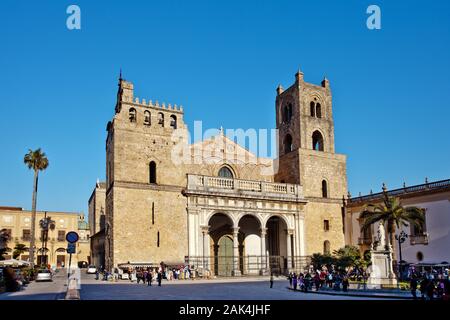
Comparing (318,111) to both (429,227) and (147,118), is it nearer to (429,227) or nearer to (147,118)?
(429,227)

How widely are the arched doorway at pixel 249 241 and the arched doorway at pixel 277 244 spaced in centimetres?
156

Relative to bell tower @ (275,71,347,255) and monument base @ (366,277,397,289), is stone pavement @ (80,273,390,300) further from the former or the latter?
bell tower @ (275,71,347,255)

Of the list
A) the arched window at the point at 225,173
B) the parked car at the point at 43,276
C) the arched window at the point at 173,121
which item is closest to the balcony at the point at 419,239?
the arched window at the point at 225,173

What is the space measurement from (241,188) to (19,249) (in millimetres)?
41297

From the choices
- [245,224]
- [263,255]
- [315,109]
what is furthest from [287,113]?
→ [263,255]

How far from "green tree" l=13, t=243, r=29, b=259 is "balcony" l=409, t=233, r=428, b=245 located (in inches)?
2016

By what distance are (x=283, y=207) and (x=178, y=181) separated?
953 centimetres

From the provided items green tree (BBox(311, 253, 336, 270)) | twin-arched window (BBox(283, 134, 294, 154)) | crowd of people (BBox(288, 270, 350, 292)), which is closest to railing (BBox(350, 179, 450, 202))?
green tree (BBox(311, 253, 336, 270))

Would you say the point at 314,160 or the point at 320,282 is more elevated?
the point at 314,160

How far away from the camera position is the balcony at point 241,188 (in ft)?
123

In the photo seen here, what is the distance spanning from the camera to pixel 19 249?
65875mm

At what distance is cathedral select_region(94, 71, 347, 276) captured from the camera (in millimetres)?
35344

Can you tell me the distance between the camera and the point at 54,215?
72625 millimetres

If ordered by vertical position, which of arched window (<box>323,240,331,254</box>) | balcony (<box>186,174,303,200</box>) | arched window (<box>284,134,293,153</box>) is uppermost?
arched window (<box>284,134,293,153</box>)
